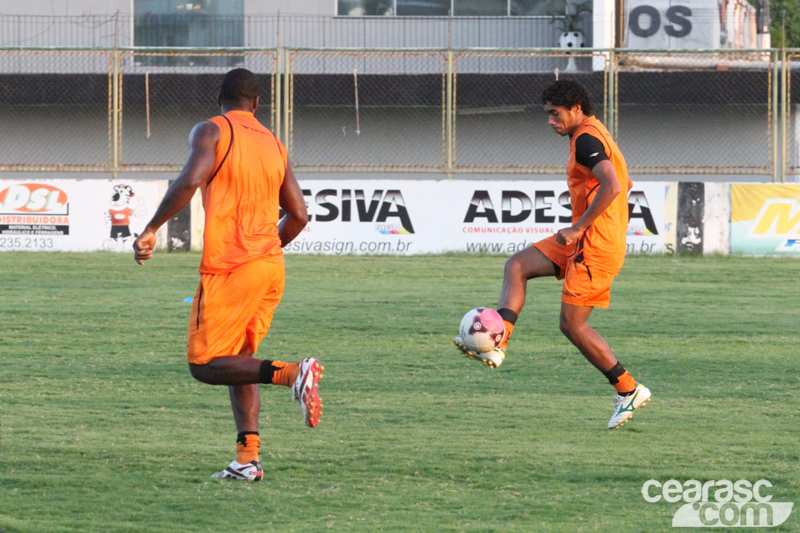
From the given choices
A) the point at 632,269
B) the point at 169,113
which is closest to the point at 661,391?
the point at 632,269

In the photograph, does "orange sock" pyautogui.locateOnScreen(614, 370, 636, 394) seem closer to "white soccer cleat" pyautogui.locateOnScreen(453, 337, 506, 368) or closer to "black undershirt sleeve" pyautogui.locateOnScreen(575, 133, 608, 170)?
"white soccer cleat" pyautogui.locateOnScreen(453, 337, 506, 368)

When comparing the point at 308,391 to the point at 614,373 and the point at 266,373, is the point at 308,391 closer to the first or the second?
the point at 266,373

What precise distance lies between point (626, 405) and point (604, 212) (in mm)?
1120

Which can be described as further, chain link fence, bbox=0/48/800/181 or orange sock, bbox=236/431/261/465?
chain link fence, bbox=0/48/800/181

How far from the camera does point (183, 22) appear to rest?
26781mm

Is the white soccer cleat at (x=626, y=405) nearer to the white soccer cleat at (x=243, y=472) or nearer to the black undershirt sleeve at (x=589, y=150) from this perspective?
the black undershirt sleeve at (x=589, y=150)

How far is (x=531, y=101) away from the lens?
23312 mm

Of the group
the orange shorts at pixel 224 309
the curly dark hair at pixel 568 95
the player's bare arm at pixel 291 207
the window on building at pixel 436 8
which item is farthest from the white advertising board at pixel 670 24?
the orange shorts at pixel 224 309

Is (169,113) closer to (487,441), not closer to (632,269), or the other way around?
(632,269)

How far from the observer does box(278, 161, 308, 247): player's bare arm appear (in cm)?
539

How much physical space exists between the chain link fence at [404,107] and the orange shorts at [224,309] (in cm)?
1800

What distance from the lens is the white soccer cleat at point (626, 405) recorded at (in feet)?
20.7

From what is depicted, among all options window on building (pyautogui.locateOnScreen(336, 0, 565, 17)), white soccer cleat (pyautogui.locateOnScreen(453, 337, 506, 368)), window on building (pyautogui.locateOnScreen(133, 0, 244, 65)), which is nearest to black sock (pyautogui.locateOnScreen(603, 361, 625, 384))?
white soccer cleat (pyautogui.locateOnScreen(453, 337, 506, 368))

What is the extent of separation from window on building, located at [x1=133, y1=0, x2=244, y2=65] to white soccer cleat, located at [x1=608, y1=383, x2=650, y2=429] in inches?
854
